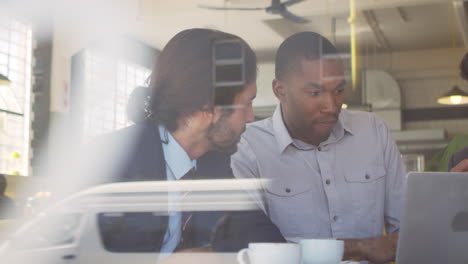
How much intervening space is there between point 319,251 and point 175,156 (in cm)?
45

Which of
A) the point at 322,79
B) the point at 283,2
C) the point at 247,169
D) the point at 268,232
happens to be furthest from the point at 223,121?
the point at 283,2

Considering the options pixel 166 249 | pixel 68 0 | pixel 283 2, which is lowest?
pixel 166 249

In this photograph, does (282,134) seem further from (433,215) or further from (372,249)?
(433,215)

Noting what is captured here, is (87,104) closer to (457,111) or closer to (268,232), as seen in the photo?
(268,232)

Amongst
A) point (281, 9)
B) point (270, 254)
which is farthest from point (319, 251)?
point (281, 9)

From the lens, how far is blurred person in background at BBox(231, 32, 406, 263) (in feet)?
6.04

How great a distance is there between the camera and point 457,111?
259 inches

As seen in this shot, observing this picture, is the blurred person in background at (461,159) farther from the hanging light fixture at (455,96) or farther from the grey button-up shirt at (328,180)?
the hanging light fixture at (455,96)

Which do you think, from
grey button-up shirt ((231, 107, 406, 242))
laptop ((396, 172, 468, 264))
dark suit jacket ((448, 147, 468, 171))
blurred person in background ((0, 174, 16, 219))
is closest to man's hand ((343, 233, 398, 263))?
grey button-up shirt ((231, 107, 406, 242))

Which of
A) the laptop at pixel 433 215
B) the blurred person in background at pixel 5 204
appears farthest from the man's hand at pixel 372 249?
the blurred person in background at pixel 5 204

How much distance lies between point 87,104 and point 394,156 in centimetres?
102

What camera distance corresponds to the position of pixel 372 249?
1621 millimetres

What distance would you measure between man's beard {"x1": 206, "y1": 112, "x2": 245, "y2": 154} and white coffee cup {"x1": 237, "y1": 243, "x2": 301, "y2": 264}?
544 millimetres

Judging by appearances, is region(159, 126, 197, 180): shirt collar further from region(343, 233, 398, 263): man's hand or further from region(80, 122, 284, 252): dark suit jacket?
region(343, 233, 398, 263): man's hand
